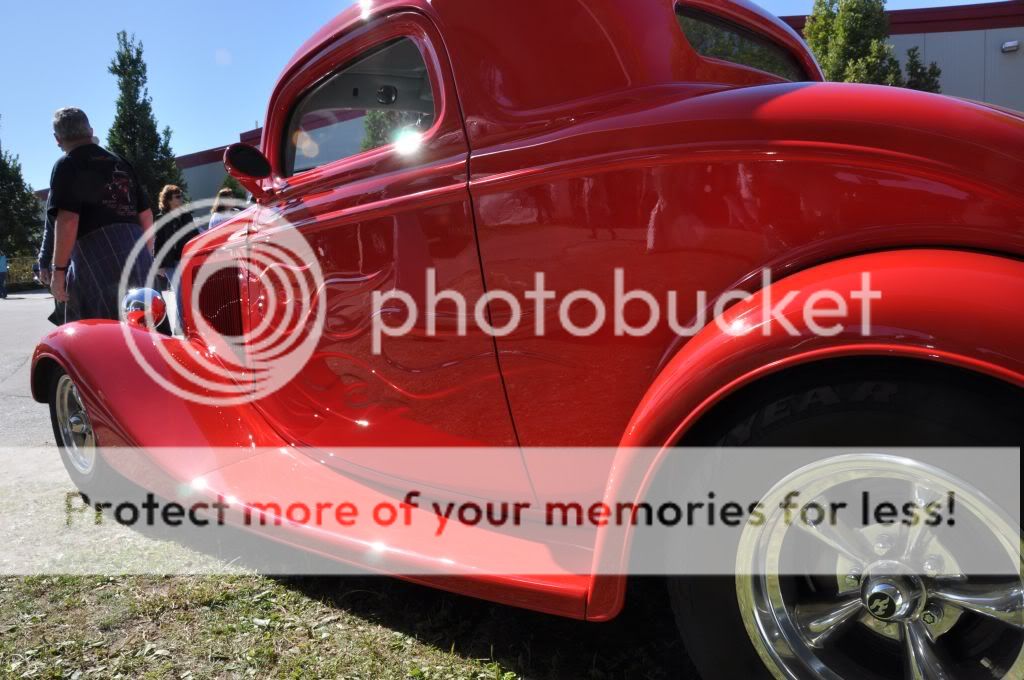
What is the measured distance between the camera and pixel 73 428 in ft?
10.3

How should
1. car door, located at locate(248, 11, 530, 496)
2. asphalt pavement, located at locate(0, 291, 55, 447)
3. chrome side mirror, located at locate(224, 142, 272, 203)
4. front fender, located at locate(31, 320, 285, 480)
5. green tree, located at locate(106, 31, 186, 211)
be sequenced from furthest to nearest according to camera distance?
green tree, located at locate(106, 31, 186, 211), asphalt pavement, located at locate(0, 291, 55, 447), front fender, located at locate(31, 320, 285, 480), chrome side mirror, located at locate(224, 142, 272, 203), car door, located at locate(248, 11, 530, 496)

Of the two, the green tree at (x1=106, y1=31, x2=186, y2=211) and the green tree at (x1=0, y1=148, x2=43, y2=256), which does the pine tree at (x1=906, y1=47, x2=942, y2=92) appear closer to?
the green tree at (x1=106, y1=31, x2=186, y2=211)

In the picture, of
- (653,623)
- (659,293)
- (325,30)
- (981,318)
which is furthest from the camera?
(325,30)

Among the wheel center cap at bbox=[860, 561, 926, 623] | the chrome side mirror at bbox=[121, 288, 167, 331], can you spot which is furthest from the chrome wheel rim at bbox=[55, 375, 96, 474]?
the wheel center cap at bbox=[860, 561, 926, 623]

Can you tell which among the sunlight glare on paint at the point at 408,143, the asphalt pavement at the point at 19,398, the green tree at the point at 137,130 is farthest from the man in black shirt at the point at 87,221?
the green tree at the point at 137,130

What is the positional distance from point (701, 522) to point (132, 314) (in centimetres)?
302

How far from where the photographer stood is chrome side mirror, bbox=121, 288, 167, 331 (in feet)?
11.5

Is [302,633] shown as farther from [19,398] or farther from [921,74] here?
[921,74]

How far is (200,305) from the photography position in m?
3.09

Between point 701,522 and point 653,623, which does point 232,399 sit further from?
point 701,522

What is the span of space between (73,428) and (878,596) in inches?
123

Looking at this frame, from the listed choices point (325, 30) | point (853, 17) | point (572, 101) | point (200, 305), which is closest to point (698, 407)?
point (572, 101)

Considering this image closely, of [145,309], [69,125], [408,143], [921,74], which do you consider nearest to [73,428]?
[145,309]

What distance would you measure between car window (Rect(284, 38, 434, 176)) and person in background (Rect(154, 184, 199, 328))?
3.89 metres
